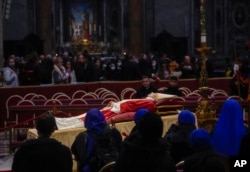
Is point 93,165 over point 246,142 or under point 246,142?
under

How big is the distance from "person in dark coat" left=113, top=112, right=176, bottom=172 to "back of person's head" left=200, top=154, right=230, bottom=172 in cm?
39

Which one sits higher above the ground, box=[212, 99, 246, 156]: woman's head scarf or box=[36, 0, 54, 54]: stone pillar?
box=[36, 0, 54, 54]: stone pillar

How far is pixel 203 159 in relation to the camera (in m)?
5.90

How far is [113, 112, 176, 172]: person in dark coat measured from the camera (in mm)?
6039

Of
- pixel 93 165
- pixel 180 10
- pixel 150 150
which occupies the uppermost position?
pixel 180 10

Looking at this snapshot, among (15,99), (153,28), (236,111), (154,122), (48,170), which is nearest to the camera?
(154,122)

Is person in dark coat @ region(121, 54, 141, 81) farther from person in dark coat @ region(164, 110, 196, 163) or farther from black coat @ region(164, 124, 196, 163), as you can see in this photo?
black coat @ region(164, 124, 196, 163)

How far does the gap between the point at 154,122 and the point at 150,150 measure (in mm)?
273

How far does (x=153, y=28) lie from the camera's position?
1476 inches

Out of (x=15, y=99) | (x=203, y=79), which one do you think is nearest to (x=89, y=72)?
(x=15, y=99)

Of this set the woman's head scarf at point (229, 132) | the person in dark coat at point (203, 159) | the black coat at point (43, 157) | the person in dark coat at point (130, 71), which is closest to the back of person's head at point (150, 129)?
the person in dark coat at point (203, 159)

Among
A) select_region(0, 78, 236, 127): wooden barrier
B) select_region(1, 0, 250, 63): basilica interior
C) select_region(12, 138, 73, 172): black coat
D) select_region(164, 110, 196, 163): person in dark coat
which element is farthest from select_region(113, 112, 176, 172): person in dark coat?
select_region(1, 0, 250, 63): basilica interior

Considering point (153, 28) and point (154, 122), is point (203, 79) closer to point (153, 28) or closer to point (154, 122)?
point (154, 122)

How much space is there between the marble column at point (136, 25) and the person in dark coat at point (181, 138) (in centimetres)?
2781
